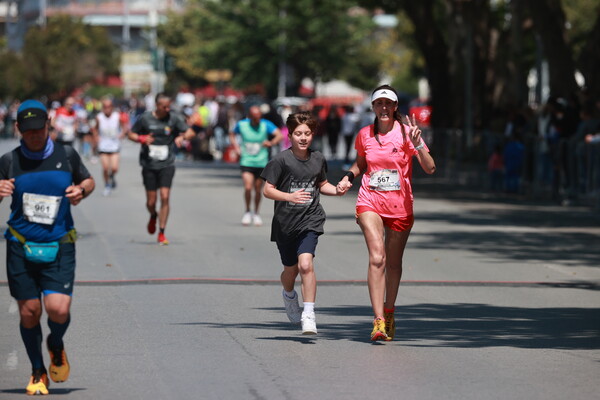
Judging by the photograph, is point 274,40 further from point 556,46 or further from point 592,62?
point 592,62

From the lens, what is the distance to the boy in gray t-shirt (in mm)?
10359

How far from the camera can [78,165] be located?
8297 mm

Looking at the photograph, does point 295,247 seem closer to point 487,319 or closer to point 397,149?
point 397,149

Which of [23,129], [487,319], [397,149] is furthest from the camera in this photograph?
[487,319]

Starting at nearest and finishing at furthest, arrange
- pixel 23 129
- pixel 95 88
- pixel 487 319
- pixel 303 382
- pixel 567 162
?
pixel 23 129
pixel 303 382
pixel 487 319
pixel 567 162
pixel 95 88

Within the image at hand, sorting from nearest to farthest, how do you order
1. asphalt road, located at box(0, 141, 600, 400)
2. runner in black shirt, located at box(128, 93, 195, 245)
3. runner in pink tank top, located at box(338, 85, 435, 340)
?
asphalt road, located at box(0, 141, 600, 400)
runner in pink tank top, located at box(338, 85, 435, 340)
runner in black shirt, located at box(128, 93, 195, 245)

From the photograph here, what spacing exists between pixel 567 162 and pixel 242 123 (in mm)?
6548

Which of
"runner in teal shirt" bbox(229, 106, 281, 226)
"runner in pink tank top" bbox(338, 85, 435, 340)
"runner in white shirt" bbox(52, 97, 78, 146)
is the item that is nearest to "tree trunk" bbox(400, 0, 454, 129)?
"runner in white shirt" bbox(52, 97, 78, 146)

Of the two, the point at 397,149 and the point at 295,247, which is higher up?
the point at 397,149

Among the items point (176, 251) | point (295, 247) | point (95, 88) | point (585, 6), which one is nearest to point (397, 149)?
point (295, 247)

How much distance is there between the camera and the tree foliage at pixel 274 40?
245 feet

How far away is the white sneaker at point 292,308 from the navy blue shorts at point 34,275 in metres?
2.90

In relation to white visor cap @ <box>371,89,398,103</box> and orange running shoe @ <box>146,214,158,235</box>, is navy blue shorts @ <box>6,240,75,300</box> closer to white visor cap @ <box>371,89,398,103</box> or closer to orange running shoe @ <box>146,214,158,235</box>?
white visor cap @ <box>371,89,398,103</box>

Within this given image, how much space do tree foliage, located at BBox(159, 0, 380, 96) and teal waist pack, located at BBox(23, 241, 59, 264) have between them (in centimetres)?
6354
